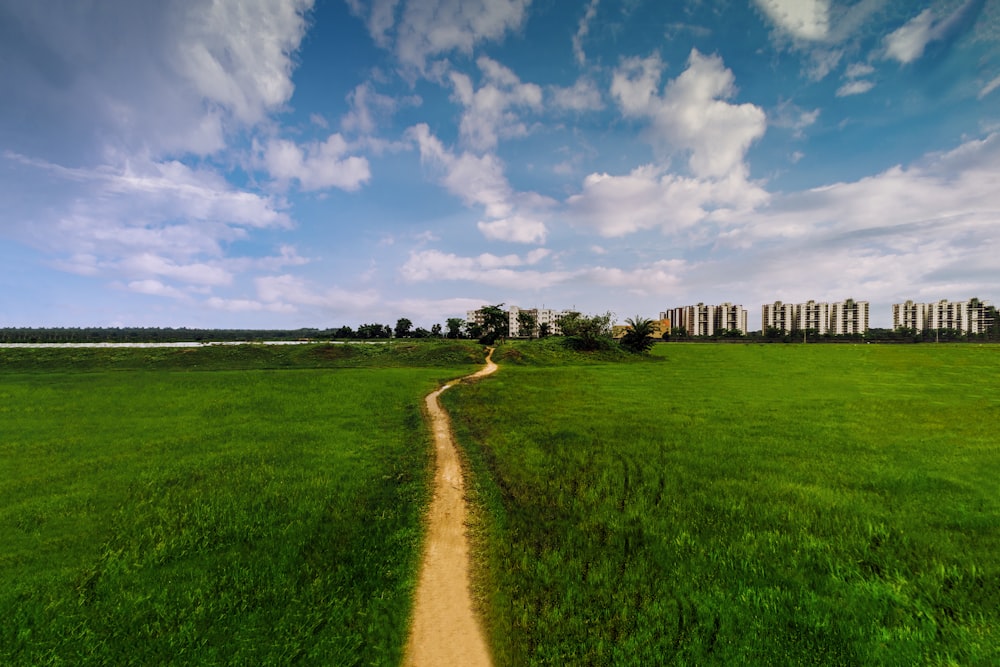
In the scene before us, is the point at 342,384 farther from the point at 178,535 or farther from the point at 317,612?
the point at 317,612

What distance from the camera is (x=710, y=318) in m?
147

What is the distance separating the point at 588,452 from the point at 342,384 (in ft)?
69.7

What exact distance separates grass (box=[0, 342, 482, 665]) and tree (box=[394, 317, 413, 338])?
269 feet

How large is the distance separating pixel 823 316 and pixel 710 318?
142 feet

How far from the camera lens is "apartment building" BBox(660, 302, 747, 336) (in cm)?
14325

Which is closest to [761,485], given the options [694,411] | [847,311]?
[694,411]

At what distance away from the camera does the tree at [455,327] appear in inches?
3696

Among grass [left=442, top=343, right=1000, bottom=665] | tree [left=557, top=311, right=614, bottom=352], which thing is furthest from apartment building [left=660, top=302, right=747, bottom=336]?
grass [left=442, top=343, right=1000, bottom=665]

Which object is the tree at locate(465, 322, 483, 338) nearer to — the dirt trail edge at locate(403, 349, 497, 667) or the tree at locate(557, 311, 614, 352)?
the tree at locate(557, 311, 614, 352)

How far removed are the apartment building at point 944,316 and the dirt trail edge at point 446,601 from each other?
623ft

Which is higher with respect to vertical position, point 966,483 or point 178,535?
point 966,483

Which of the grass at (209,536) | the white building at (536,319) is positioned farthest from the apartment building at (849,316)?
the grass at (209,536)

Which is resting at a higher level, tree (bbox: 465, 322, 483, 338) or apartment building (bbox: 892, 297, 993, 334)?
apartment building (bbox: 892, 297, 993, 334)

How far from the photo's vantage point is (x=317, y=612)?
5.94 m
